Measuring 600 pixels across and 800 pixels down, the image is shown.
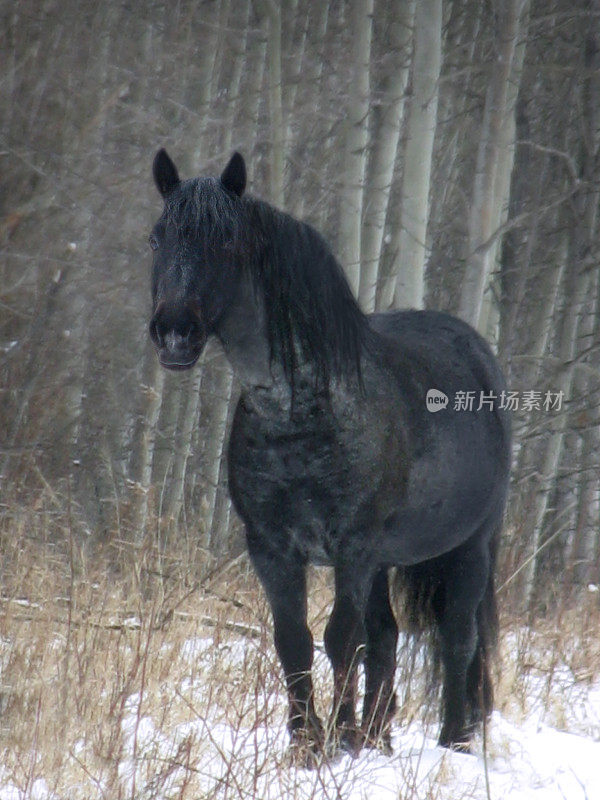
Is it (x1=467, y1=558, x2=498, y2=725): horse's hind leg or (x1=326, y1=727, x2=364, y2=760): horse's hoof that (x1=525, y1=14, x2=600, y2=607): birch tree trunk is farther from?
(x1=326, y1=727, x2=364, y2=760): horse's hoof

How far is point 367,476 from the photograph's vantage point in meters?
4.21

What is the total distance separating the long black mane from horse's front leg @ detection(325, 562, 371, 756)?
0.77 m

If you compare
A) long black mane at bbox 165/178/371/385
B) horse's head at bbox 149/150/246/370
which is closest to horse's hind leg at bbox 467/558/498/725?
long black mane at bbox 165/178/371/385

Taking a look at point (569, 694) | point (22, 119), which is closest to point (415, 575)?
point (569, 694)

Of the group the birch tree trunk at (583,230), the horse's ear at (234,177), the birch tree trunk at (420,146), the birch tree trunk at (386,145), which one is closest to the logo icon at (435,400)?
the horse's ear at (234,177)

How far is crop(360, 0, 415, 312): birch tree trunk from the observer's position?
30.5 ft

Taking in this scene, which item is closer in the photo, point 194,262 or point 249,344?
point 194,262

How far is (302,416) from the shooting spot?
419 centimetres

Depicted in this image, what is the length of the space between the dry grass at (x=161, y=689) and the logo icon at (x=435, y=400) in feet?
4.02

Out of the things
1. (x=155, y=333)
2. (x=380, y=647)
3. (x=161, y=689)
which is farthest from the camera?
(x=380, y=647)

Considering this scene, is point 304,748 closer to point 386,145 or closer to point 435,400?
point 435,400

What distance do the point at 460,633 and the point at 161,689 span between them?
144cm

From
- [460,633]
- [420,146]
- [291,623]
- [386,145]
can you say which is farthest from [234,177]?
[386,145]

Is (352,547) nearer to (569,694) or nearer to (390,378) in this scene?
(390,378)
